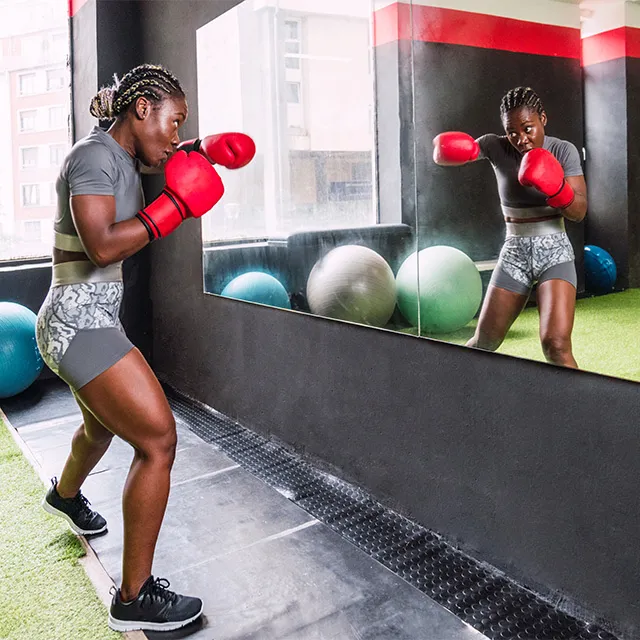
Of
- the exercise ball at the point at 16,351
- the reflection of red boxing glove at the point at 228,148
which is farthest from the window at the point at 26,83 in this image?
the reflection of red boxing glove at the point at 228,148

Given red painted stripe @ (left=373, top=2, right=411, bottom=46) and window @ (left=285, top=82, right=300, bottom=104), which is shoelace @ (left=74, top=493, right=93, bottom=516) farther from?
red painted stripe @ (left=373, top=2, right=411, bottom=46)

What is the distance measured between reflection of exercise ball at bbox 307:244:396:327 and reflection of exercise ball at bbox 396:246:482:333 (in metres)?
0.09

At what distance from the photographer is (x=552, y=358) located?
172 cm

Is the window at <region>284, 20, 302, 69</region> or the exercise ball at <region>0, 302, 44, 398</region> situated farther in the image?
the exercise ball at <region>0, 302, 44, 398</region>

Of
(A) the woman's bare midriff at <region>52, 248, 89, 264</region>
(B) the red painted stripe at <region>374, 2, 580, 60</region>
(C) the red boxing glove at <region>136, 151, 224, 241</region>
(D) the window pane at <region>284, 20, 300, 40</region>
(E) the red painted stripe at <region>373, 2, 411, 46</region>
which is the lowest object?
(A) the woman's bare midriff at <region>52, 248, 89, 264</region>

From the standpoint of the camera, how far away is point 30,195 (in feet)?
15.0

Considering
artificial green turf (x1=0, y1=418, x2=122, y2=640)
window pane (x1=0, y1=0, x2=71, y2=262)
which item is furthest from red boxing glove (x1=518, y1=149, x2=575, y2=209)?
window pane (x1=0, y1=0, x2=71, y2=262)

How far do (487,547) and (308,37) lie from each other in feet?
6.30

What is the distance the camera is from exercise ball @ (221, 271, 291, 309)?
292cm

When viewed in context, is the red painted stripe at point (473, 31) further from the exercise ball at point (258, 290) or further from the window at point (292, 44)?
the exercise ball at point (258, 290)

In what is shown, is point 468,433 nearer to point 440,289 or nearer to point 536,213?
point 440,289

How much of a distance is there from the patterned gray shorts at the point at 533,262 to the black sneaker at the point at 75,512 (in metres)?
1.52

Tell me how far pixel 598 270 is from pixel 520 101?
46 centimetres

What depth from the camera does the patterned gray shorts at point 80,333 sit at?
1708 millimetres
